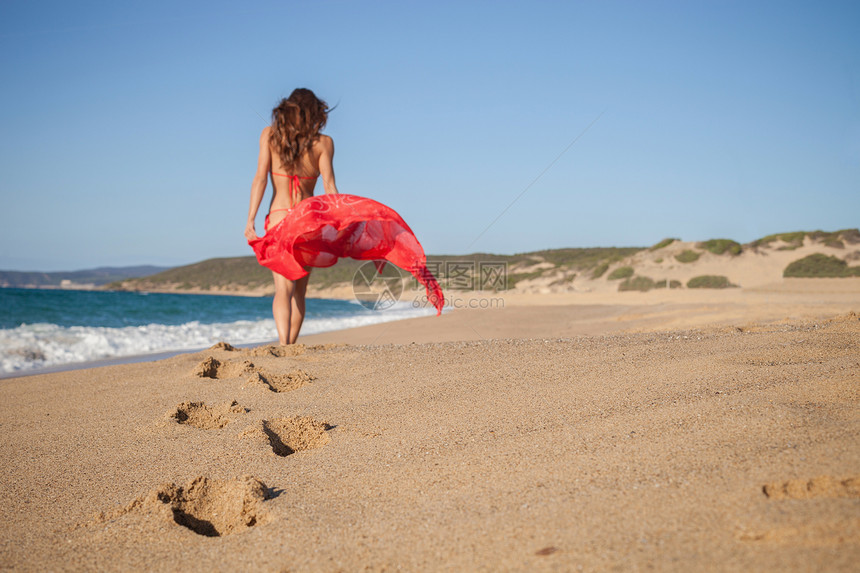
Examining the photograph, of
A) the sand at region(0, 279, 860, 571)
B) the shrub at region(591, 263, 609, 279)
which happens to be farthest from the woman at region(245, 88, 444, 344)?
the shrub at region(591, 263, 609, 279)

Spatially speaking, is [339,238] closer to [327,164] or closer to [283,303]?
[327,164]

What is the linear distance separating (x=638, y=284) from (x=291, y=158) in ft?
60.6

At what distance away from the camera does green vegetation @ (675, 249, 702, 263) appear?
68.3 feet

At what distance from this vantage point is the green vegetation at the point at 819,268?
16598mm

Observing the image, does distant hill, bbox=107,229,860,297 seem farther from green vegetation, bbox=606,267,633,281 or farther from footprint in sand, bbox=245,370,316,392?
footprint in sand, bbox=245,370,316,392

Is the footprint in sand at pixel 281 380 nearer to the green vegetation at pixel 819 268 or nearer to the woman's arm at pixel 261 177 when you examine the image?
the woman's arm at pixel 261 177

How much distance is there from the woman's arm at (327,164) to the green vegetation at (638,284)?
1769 centimetres

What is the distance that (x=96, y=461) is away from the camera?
240cm

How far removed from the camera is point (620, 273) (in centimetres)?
2214

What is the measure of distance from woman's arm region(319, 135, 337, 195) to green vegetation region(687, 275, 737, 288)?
17467 millimetres

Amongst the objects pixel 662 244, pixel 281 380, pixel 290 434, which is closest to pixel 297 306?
pixel 281 380

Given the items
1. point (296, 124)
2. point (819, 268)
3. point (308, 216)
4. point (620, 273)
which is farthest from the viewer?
point (620, 273)

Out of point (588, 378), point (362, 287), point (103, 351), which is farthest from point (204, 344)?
point (362, 287)

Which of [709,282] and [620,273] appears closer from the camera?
[709,282]
